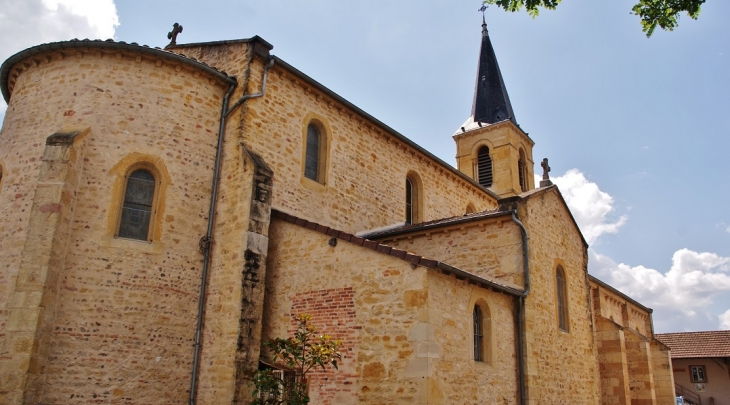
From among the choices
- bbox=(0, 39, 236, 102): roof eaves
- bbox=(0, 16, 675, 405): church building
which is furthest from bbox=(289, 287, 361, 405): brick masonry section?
bbox=(0, 39, 236, 102): roof eaves

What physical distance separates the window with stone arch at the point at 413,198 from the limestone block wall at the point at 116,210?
6.79 metres

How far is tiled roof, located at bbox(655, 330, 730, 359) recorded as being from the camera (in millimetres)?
29969

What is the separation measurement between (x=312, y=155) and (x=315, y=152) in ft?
0.47

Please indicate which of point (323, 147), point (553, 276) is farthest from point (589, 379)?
point (323, 147)

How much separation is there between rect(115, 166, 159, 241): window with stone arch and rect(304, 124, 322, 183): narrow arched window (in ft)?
11.6

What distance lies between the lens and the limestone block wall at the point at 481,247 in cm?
1231

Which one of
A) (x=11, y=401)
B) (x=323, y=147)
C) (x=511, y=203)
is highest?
(x=323, y=147)

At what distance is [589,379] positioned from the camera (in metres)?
14.7

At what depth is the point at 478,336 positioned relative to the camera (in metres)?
10.9

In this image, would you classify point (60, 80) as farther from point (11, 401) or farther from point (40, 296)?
point (11, 401)

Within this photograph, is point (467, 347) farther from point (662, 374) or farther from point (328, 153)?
point (662, 374)

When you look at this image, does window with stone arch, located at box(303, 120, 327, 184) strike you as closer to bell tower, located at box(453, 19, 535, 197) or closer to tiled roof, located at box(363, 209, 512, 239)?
tiled roof, located at box(363, 209, 512, 239)

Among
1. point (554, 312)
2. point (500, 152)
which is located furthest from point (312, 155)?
point (500, 152)

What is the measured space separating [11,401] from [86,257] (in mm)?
2553
